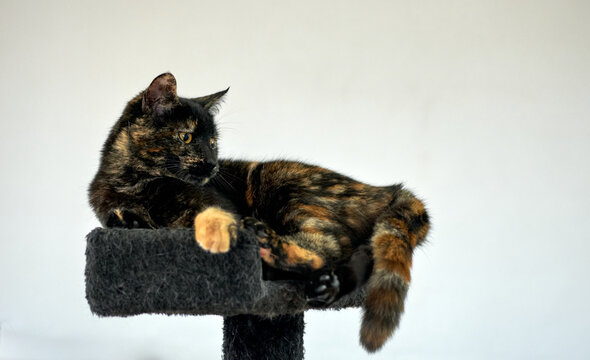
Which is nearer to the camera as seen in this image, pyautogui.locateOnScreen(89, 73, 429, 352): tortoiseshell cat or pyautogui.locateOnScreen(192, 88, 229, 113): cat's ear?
pyautogui.locateOnScreen(89, 73, 429, 352): tortoiseshell cat

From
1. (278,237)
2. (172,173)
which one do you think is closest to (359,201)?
(278,237)

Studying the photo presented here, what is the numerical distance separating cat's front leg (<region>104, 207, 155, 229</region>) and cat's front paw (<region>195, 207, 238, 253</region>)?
0.30 meters

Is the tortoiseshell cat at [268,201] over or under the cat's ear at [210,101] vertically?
under

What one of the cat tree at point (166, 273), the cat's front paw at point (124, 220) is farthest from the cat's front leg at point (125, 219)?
the cat tree at point (166, 273)

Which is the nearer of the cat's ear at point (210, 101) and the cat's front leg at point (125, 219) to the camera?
the cat's front leg at point (125, 219)

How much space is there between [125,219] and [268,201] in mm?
347

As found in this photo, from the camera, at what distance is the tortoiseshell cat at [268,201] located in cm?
113

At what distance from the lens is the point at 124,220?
1.23m

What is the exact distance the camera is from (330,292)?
1104 millimetres

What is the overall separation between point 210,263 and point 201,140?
1.43 feet

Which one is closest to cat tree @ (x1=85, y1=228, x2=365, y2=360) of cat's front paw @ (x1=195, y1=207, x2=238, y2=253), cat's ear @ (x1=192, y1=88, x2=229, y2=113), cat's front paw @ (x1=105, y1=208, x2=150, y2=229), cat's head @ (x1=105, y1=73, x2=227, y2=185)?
cat's front paw @ (x1=195, y1=207, x2=238, y2=253)

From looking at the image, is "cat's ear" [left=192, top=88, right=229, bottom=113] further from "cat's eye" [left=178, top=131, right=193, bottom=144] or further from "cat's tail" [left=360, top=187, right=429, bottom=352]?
"cat's tail" [left=360, top=187, right=429, bottom=352]

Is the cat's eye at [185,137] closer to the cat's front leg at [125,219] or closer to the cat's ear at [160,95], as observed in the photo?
the cat's ear at [160,95]

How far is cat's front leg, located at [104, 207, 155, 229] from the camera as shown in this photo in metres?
1.23
